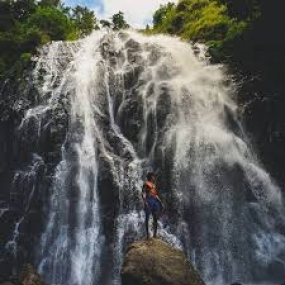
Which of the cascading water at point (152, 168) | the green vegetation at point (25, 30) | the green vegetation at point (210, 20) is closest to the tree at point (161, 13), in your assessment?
the green vegetation at point (210, 20)

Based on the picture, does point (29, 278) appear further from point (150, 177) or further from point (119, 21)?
point (119, 21)

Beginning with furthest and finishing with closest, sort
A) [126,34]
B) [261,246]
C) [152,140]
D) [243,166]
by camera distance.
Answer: [126,34] < [152,140] < [243,166] < [261,246]

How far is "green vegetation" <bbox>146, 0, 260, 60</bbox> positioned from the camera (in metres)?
26.5

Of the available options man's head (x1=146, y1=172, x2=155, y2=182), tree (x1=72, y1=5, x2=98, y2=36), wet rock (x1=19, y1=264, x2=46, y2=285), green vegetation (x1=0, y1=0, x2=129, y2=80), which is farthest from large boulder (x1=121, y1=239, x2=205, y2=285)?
tree (x1=72, y1=5, x2=98, y2=36)

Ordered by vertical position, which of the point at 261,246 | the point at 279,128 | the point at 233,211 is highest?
the point at 279,128

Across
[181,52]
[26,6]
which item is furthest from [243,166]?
[26,6]

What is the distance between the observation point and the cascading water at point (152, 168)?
22.4 metres

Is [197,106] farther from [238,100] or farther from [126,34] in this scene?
[126,34]

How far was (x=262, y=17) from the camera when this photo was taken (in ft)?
82.4

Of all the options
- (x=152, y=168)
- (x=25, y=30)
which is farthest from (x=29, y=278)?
(x=25, y=30)

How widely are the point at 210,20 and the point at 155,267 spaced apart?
23557 mm

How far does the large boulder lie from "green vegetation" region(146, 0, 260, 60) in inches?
559

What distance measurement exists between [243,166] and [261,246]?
3.79m

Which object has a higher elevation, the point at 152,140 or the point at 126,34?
the point at 126,34
